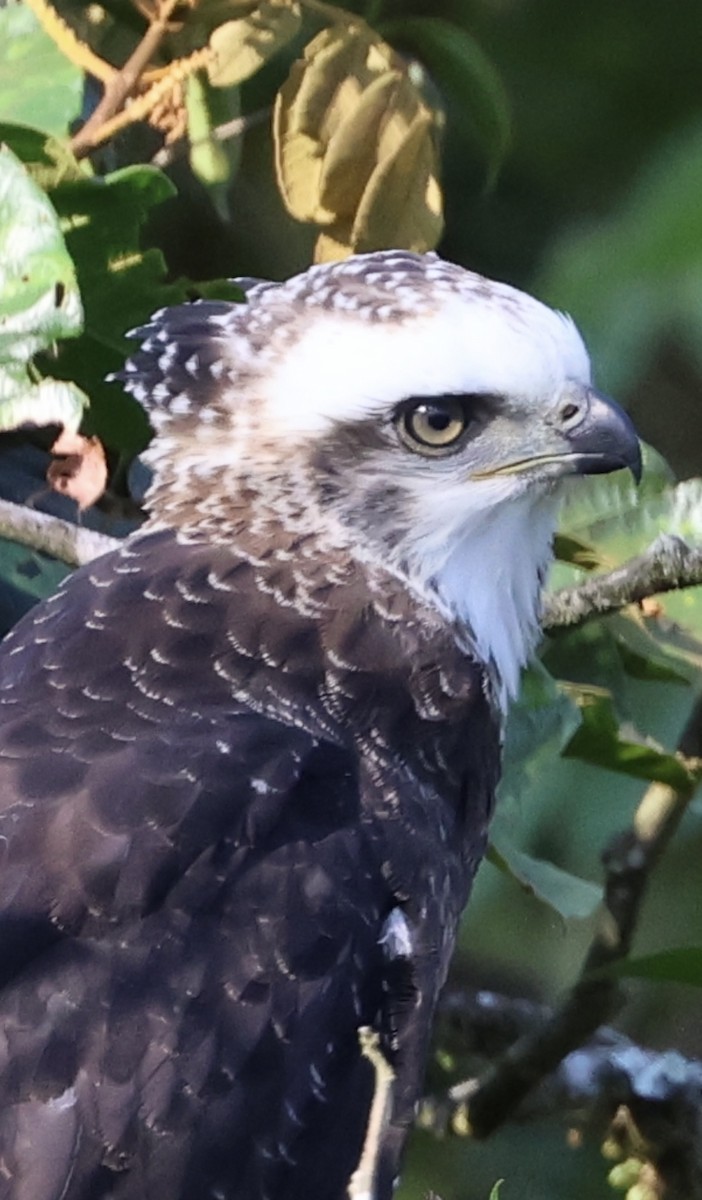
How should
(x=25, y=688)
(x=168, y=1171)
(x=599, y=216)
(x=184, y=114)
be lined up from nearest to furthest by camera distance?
(x=168, y=1171)
(x=25, y=688)
(x=184, y=114)
(x=599, y=216)

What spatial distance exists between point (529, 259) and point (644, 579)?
1866 mm

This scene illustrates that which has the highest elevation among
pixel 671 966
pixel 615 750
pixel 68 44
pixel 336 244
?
pixel 68 44

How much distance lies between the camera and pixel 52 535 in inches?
108

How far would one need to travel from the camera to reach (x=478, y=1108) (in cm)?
307

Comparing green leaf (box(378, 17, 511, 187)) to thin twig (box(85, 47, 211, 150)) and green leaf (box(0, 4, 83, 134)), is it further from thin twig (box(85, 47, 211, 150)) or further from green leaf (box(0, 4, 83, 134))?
green leaf (box(0, 4, 83, 134))

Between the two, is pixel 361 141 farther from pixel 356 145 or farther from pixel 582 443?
pixel 582 443

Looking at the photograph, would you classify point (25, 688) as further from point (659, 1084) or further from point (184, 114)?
point (659, 1084)

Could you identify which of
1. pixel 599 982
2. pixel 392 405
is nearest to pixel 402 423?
pixel 392 405

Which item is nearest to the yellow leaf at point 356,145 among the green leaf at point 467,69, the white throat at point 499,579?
the green leaf at point 467,69

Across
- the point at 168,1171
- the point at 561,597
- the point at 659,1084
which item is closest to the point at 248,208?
the point at 561,597

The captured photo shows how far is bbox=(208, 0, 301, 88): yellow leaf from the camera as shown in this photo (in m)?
2.84

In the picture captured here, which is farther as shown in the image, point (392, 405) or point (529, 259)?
point (529, 259)

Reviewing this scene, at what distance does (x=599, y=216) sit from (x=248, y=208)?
2.32ft

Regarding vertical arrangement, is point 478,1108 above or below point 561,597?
below
